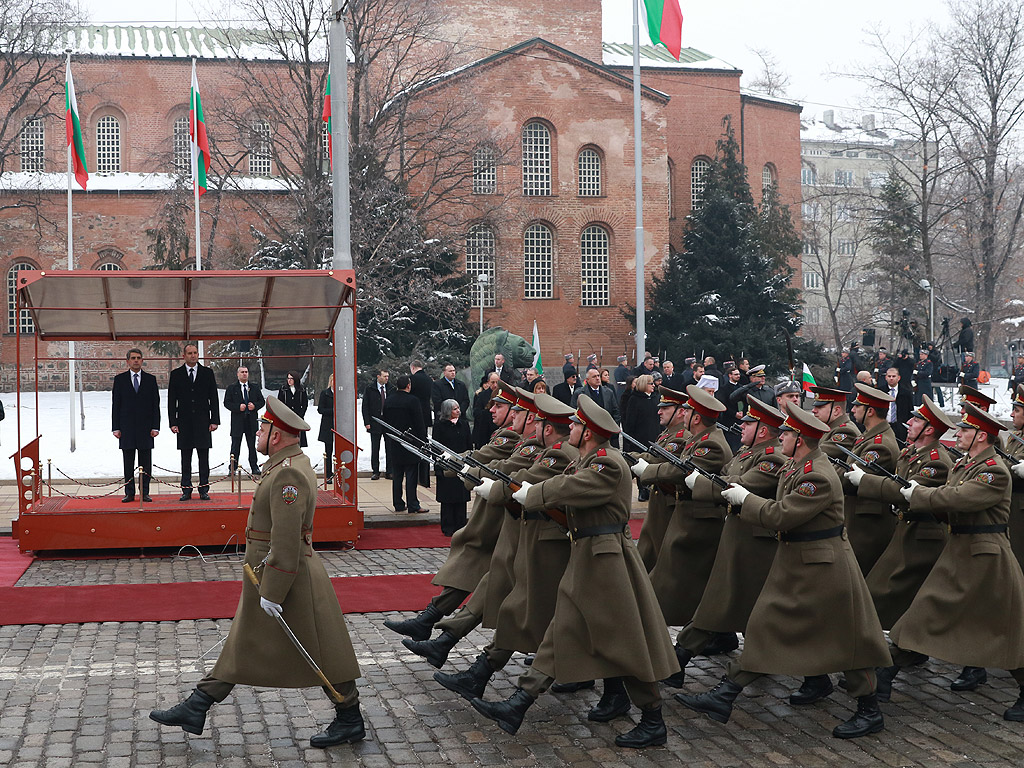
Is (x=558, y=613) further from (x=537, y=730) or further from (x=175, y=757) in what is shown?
(x=175, y=757)

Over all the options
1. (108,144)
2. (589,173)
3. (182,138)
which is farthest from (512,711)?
(108,144)

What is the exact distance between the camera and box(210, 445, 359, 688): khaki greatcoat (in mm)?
6277

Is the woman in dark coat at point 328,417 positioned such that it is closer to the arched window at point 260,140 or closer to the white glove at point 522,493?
the white glove at point 522,493

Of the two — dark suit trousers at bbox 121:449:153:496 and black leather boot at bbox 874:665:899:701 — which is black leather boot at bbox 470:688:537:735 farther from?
dark suit trousers at bbox 121:449:153:496

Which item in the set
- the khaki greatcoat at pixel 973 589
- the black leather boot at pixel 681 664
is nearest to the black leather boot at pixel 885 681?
the khaki greatcoat at pixel 973 589

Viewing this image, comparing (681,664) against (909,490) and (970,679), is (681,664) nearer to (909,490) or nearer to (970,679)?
(909,490)

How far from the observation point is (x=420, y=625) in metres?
8.52

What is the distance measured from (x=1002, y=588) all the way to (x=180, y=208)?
3265 cm

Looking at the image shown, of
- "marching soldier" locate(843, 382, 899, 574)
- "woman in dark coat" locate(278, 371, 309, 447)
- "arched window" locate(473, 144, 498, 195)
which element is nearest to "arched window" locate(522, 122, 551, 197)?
"arched window" locate(473, 144, 498, 195)

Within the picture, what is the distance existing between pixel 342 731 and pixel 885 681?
11.7ft

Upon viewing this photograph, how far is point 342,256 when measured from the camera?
→ 49.4 ft

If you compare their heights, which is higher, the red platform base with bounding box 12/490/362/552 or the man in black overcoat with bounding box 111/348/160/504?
the man in black overcoat with bounding box 111/348/160/504

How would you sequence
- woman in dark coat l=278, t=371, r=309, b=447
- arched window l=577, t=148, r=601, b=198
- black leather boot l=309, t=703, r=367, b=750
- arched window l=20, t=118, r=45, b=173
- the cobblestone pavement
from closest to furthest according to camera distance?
the cobblestone pavement
black leather boot l=309, t=703, r=367, b=750
woman in dark coat l=278, t=371, r=309, b=447
arched window l=20, t=118, r=45, b=173
arched window l=577, t=148, r=601, b=198

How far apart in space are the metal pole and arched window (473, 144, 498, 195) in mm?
21749
